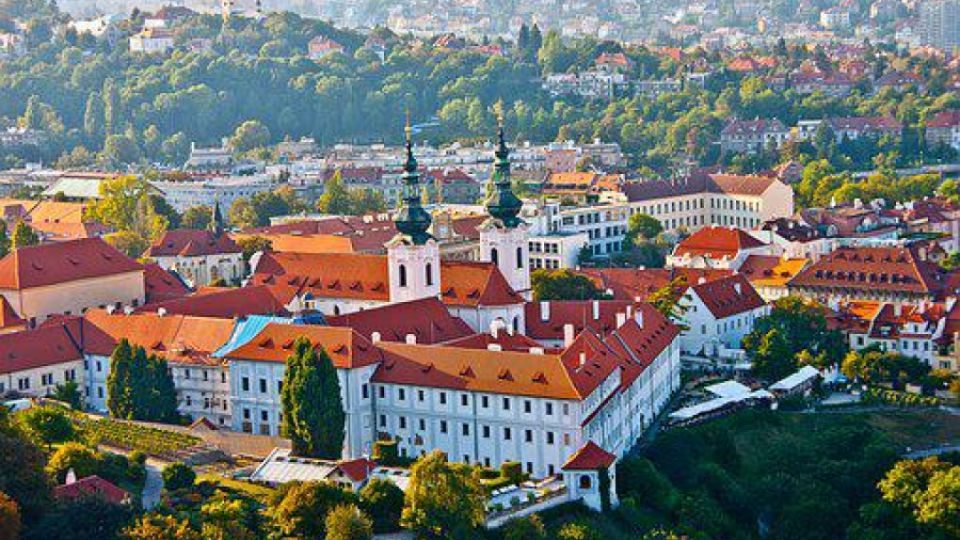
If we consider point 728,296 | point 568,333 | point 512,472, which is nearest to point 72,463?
point 512,472

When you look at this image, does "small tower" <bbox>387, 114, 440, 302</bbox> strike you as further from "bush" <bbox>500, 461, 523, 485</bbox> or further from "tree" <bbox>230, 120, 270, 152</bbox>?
"tree" <bbox>230, 120, 270, 152</bbox>

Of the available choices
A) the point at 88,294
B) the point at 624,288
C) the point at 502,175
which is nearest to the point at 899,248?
the point at 624,288

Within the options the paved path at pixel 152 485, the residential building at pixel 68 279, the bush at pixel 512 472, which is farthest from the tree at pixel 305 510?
the residential building at pixel 68 279

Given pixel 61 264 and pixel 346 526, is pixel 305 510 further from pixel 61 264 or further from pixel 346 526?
pixel 61 264

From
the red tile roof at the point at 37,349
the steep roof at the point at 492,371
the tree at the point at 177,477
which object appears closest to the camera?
the tree at the point at 177,477

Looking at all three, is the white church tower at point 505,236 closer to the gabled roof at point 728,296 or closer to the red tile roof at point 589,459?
the gabled roof at point 728,296

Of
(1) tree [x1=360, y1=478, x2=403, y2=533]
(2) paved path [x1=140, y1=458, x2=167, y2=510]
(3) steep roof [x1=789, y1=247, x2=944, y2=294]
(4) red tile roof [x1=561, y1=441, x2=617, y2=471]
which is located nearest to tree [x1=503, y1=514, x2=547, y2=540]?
(1) tree [x1=360, y1=478, x2=403, y2=533]
